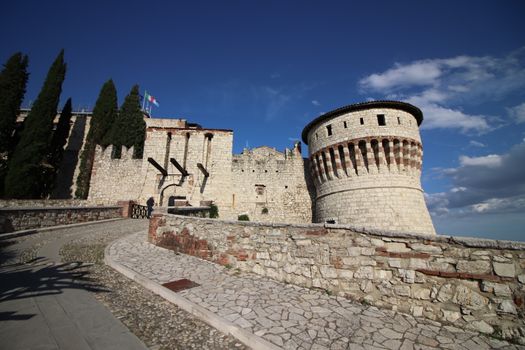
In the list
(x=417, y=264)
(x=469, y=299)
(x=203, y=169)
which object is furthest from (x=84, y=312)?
(x=203, y=169)

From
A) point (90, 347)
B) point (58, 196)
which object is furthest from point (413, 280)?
point (58, 196)

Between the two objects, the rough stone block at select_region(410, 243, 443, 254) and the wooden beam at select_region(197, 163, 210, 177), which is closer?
the rough stone block at select_region(410, 243, 443, 254)

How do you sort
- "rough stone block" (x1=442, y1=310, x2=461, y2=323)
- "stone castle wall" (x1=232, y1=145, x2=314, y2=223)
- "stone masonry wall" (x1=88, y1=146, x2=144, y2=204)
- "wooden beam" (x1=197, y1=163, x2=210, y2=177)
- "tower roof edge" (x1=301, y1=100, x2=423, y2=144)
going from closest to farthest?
1. "rough stone block" (x1=442, y1=310, x2=461, y2=323)
2. "tower roof edge" (x1=301, y1=100, x2=423, y2=144)
3. "wooden beam" (x1=197, y1=163, x2=210, y2=177)
4. "stone castle wall" (x1=232, y1=145, x2=314, y2=223)
5. "stone masonry wall" (x1=88, y1=146, x2=144, y2=204)

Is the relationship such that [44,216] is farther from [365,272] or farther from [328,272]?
[365,272]

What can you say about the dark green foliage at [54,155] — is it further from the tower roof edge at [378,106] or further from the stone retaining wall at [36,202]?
the tower roof edge at [378,106]

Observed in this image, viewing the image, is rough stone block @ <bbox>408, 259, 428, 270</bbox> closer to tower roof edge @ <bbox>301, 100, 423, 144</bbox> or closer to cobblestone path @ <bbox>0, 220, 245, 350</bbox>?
cobblestone path @ <bbox>0, 220, 245, 350</bbox>

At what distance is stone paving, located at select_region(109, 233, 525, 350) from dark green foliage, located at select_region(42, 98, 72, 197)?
23.3 meters

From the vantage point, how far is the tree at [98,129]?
75.7 ft

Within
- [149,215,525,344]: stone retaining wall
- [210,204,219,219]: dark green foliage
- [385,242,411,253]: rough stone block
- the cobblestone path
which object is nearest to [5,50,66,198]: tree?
[210,204,219,219]: dark green foliage

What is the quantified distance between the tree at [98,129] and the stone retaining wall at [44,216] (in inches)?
461

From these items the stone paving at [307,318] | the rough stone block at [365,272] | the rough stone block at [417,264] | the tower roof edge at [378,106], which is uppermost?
the tower roof edge at [378,106]

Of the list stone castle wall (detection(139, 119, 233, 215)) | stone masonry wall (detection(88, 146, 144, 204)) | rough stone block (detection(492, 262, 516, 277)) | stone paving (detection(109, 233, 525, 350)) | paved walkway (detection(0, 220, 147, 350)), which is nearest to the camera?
paved walkway (detection(0, 220, 147, 350))

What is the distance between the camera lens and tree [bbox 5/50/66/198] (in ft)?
62.1

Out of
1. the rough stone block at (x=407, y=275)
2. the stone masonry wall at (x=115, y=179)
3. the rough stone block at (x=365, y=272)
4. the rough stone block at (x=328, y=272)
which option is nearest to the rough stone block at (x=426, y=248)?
the rough stone block at (x=407, y=275)
